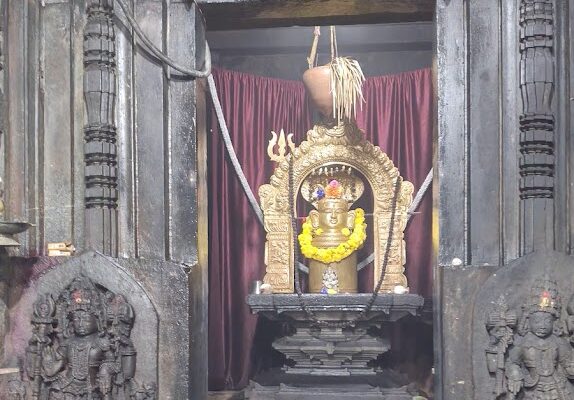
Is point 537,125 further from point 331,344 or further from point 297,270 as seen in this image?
point 331,344

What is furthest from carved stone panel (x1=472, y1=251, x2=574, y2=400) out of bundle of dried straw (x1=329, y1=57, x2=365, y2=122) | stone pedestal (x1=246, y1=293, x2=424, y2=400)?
bundle of dried straw (x1=329, y1=57, x2=365, y2=122)

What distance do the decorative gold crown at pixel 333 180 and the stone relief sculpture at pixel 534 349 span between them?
1.83 metres

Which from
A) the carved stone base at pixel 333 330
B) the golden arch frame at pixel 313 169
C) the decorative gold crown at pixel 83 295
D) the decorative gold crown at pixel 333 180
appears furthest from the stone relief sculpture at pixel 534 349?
the decorative gold crown at pixel 83 295

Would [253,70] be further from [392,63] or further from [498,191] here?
[498,191]

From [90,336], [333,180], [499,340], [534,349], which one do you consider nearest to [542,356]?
[534,349]

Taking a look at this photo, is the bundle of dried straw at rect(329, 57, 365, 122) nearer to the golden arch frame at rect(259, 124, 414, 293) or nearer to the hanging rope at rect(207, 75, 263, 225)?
the golden arch frame at rect(259, 124, 414, 293)

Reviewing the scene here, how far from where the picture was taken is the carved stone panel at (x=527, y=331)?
3607 mm

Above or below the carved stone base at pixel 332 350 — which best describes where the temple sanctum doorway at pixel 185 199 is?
above

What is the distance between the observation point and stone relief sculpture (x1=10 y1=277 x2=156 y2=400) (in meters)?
3.81

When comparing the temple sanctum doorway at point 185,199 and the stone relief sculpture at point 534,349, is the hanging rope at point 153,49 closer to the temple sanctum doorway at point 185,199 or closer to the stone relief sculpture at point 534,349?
the temple sanctum doorway at point 185,199

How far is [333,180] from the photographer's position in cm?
526

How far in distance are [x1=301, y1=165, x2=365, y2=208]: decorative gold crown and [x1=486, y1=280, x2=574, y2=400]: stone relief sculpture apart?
183cm

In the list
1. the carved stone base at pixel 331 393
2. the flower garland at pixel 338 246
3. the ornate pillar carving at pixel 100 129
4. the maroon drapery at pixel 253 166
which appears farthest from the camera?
the maroon drapery at pixel 253 166

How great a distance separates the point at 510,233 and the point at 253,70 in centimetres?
303
